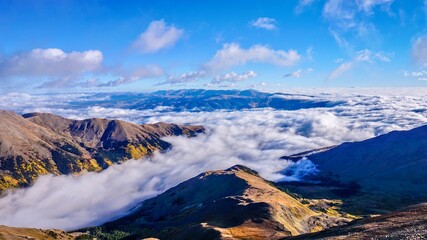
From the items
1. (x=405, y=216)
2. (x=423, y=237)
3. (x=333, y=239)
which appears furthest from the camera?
(x=405, y=216)

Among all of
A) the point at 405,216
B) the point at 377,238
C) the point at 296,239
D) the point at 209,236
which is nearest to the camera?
the point at 377,238

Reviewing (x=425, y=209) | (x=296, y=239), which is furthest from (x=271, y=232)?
(x=425, y=209)

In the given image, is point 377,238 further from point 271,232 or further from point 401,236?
point 271,232

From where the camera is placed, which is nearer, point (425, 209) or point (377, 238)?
point (377, 238)

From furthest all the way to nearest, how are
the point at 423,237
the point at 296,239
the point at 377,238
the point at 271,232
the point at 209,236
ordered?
the point at 271,232
the point at 209,236
the point at 296,239
the point at 377,238
the point at 423,237

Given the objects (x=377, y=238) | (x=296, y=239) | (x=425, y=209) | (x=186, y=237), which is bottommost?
(x=186, y=237)

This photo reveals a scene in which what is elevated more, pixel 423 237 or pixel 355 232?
pixel 423 237

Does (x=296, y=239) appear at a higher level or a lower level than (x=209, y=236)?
higher

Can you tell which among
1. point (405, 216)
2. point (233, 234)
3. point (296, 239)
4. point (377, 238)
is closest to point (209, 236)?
point (233, 234)

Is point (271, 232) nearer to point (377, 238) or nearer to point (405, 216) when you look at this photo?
point (405, 216)
